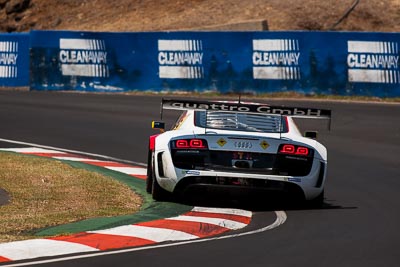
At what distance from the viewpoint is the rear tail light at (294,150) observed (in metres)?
12.3

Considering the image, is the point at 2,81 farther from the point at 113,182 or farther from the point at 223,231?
the point at 223,231

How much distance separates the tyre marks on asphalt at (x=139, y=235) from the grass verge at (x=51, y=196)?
41 cm

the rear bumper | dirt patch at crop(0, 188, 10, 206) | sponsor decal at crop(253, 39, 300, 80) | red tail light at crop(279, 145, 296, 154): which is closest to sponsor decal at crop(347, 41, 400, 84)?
sponsor decal at crop(253, 39, 300, 80)

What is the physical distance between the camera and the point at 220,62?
3134 cm

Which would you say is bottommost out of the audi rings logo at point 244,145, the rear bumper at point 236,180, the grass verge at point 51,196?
the grass verge at point 51,196

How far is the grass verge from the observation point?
11.0 meters

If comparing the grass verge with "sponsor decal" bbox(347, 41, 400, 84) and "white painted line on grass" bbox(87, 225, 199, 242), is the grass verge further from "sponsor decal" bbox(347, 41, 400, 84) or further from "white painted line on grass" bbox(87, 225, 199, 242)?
"sponsor decal" bbox(347, 41, 400, 84)

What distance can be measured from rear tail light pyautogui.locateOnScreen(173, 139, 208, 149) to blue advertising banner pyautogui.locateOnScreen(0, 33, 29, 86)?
21.0m

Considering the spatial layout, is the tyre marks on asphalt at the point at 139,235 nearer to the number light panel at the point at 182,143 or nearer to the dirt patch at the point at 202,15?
the number light panel at the point at 182,143

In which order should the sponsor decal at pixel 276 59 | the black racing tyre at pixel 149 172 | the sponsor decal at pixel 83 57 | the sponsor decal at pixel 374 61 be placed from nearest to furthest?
the black racing tyre at pixel 149 172 < the sponsor decal at pixel 374 61 < the sponsor decal at pixel 276 59 < the sponsor decal at pixel 83 57

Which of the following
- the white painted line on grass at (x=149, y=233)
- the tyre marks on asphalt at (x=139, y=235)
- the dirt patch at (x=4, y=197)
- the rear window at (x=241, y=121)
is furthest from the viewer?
the rear window at (x=241, y=121)

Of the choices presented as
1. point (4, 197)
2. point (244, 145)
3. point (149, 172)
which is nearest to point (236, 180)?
point (244, 145)

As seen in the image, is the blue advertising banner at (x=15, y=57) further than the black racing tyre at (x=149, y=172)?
Yes

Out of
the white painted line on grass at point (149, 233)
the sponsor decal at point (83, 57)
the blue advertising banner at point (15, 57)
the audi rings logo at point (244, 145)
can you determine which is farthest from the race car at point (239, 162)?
the blue advertising banner at point (15, 57)
